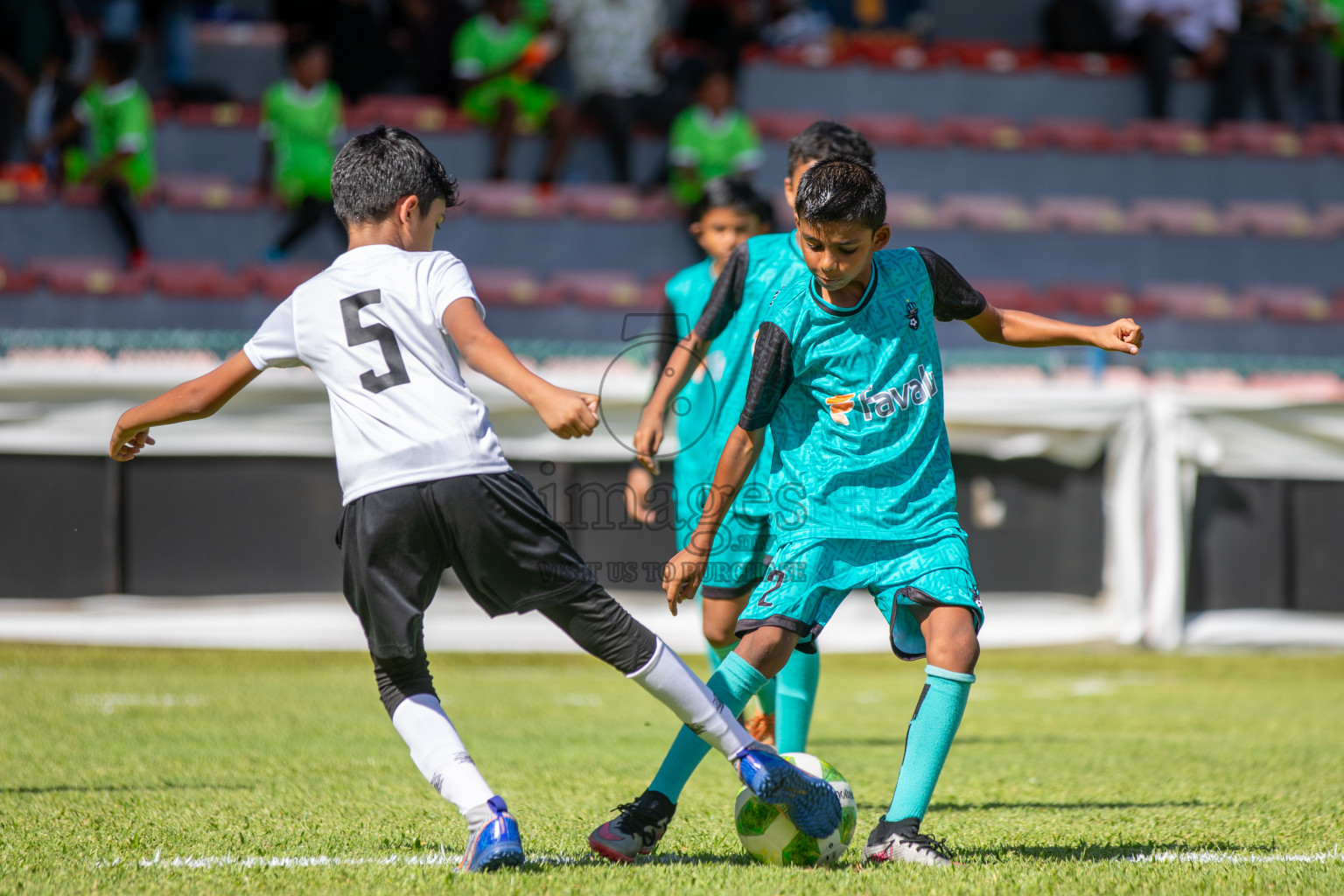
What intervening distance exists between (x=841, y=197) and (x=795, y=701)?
182 cm

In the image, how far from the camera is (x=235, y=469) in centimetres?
846

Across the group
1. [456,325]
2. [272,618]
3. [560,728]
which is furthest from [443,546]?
[272,618]

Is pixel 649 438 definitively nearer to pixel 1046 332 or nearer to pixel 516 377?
pixel 516 377

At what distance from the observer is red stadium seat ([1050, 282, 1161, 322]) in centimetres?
1254

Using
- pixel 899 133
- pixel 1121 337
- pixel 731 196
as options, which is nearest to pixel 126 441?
pixel 731 196

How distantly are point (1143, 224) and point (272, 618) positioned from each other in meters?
9.56

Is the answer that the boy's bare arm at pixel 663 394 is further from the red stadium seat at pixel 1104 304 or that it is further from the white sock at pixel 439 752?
the red stadium seat at pixel 1104 304

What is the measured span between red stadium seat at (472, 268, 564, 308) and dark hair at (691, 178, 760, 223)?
7.04 meters

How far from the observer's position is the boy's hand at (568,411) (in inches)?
106

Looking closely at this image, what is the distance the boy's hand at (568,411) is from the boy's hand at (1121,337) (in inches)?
54.6

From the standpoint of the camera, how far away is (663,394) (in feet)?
12.7

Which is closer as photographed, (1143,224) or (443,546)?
(443,546)

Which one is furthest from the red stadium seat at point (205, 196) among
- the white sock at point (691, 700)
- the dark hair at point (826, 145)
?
the white sock at point (691, 700)

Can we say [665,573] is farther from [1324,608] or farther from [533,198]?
[533,198]
